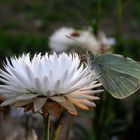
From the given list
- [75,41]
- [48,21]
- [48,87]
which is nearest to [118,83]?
[48,87]

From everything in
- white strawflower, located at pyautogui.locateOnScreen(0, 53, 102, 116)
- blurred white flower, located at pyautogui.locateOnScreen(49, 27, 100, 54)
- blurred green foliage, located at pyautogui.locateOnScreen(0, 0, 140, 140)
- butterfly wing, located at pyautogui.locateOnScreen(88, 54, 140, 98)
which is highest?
blurred green foliage, located at pyautogui.locateOnScreen(0, 0, 140, 140)

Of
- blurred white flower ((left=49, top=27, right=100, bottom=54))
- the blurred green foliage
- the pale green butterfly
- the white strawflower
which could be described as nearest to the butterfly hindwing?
the pale green butterfly

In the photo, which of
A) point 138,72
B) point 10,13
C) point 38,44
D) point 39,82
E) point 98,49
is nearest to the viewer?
point 39,82

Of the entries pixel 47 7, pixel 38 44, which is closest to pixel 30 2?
pixel 47 7

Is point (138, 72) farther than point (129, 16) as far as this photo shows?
No

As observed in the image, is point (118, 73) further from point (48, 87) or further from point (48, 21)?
point (48, 21)

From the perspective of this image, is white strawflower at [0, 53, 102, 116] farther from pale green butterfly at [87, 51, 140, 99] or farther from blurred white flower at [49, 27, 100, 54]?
blurred white flower at [49, 27, 100, 54]

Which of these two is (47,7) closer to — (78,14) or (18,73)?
(78,14)

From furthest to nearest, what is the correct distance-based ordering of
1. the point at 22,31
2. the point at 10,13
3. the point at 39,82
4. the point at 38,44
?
the point at 10,13 → the point at 22,31 → the point at 38,44 → the point at 39,82

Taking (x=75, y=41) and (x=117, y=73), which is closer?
(x=117, y=73)
